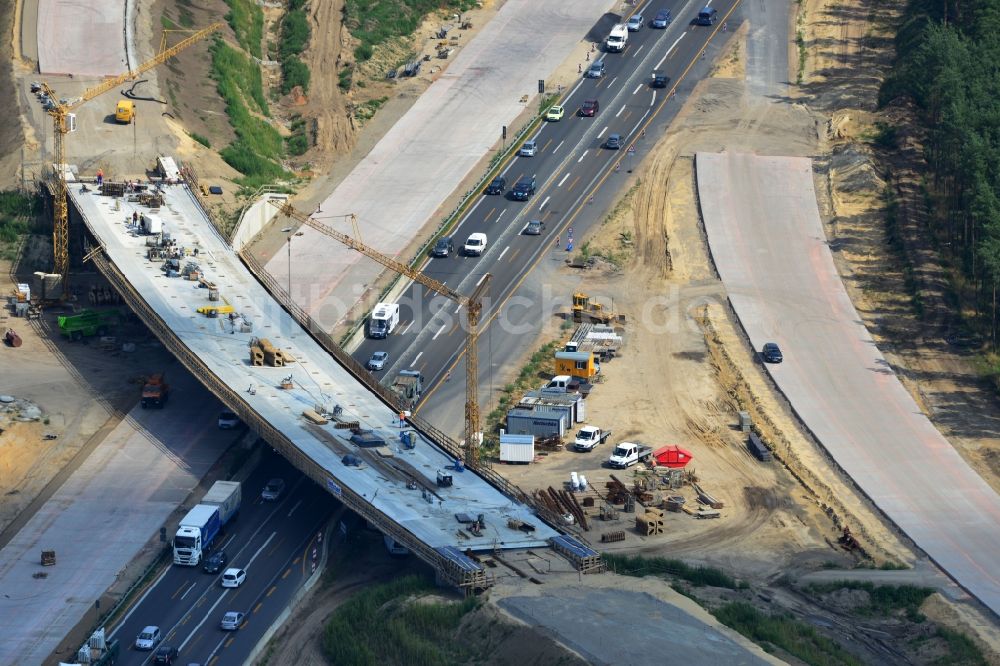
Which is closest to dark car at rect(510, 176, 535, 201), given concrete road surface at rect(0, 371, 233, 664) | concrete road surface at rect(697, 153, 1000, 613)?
concrete road surface at rect(697, 153, 1000, 613)

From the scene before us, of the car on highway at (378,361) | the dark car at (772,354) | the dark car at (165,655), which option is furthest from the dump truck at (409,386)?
the dark car at (165,655)

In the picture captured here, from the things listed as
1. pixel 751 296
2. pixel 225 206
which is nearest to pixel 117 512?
pixel 225 206

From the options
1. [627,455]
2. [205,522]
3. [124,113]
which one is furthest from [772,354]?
[124,113]

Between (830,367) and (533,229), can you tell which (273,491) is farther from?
(533,229)

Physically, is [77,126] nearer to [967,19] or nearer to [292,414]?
[292,414]

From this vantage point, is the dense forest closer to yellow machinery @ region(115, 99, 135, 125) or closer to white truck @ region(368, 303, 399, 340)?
white truck @ region(368, 303, 399, 340)

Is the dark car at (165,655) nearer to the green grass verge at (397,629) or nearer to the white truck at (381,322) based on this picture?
the green grass verge at (397,629)

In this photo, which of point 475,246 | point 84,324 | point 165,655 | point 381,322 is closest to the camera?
point 165,655
